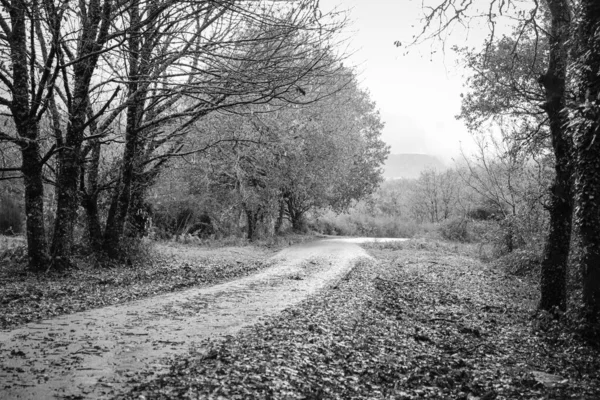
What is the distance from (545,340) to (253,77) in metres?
8.06

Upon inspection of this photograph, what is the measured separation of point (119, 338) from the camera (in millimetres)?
6484

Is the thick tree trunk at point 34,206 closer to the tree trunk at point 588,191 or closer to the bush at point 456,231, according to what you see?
the tree trunk at point 588,191

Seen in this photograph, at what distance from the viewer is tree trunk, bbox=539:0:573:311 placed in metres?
9.17

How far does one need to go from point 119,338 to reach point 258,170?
62.2 ft

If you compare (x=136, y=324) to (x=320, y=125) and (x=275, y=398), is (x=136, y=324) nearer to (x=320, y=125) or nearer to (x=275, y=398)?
(x=275, y=398)

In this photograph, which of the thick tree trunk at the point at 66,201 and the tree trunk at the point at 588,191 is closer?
the tree trunk at the point at 588,191

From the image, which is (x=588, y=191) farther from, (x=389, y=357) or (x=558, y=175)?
(x=389, y=357)

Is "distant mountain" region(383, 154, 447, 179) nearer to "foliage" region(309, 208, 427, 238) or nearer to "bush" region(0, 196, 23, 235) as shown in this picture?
"foliage" region(309, 208, 427, 238)

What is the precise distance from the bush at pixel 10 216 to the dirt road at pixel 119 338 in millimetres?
22771

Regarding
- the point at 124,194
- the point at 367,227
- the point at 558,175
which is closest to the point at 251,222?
the point at 124,194

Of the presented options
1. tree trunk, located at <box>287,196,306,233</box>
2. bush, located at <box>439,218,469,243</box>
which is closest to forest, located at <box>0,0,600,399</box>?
tree trunk, located at <box>287,196,306,233</box>

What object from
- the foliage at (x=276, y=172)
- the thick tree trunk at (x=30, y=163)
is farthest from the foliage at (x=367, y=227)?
the thick tree trunk at (x=30, y=163)

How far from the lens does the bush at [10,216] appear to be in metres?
27.5

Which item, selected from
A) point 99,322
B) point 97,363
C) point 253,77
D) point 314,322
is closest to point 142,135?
point 253,77
